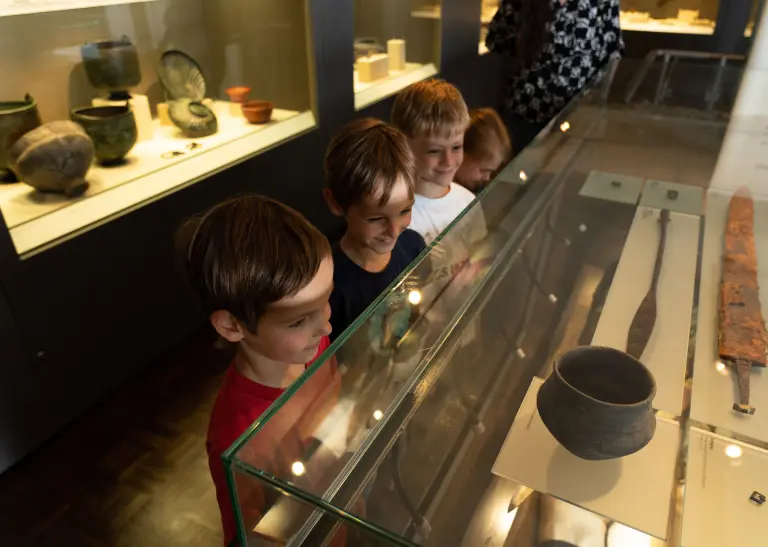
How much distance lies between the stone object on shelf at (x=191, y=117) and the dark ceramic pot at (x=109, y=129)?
246 mm

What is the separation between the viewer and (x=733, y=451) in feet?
2.07

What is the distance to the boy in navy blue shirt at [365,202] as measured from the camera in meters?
1.02

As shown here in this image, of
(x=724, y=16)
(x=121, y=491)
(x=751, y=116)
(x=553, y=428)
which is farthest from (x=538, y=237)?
(x=724, y=16)

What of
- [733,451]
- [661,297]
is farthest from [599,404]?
[661,297]

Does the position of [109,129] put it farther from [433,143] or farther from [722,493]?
[722,493]

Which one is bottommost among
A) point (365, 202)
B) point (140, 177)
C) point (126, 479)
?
point (126, 479)

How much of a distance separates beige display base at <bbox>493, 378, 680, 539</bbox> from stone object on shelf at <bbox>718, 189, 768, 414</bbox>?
18 cm

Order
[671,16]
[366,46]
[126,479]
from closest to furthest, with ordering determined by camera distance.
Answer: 1. [126,479]
2. [366,46]
3. [671,16]

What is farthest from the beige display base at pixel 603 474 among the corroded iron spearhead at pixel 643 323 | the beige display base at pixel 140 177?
the beige display base at pixel 140 177

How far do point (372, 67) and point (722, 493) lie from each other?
246 cm

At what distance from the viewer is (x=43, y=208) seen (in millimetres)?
1531

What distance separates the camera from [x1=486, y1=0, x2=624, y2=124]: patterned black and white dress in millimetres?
2023

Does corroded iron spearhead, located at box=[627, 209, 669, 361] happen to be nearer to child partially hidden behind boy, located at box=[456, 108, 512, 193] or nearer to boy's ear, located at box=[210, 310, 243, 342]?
boy's ear, located at box=[210, 310, 243, 342]

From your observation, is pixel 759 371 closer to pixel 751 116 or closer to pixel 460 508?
pixel 460 508
